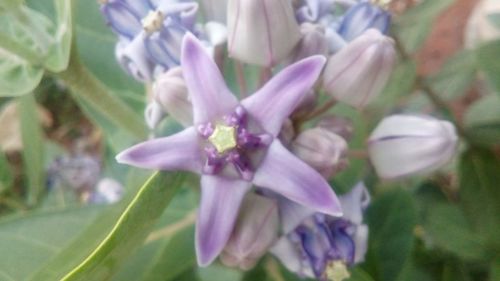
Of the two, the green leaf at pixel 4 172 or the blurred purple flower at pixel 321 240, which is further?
the green leaf at pixel 4 172

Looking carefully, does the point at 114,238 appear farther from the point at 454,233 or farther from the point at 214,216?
the point at 454,233

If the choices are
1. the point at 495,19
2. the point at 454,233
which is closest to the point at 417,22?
the point at 495,19

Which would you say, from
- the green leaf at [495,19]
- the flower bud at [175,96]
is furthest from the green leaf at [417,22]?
the flower bud at [175,96]

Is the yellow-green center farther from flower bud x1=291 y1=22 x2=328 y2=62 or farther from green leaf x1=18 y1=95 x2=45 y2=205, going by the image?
green leaf x1=18 y1=95 x2=45 y2=205

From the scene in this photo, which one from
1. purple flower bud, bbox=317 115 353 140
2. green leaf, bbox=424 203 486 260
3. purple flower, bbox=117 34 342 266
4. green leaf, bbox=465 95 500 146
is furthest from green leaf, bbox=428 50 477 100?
purple flower, bbox=117 34 342 266

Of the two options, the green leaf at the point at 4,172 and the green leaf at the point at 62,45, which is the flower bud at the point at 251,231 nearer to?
the green leaf at the point at 62,45
